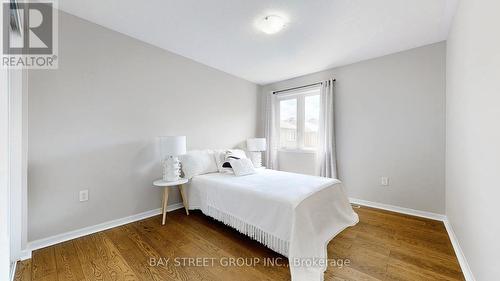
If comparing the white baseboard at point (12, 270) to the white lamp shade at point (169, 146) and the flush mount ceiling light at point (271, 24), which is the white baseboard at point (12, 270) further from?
the flush mount ceiling light at point (271, 24)

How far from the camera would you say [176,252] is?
193 centimetres

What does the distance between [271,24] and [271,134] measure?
246 cm

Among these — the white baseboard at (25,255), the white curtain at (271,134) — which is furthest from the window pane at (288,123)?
the white baseboard at (25,255)

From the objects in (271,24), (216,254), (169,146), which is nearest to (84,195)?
(169,146)

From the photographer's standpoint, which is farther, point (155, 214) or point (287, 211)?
point (155, 214)

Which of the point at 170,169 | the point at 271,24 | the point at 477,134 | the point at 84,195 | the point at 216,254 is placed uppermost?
the point at 271,24

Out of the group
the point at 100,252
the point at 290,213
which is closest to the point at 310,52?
the point at 290,213

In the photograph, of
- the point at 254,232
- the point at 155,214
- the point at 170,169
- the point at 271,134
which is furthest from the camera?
the point at 271,134

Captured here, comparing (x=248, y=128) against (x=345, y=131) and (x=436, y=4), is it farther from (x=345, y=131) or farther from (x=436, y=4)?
(x=436, y=4)

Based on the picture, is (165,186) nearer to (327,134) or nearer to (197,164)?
(197,164)

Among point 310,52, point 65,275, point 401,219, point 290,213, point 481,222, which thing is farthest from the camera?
point 310,52

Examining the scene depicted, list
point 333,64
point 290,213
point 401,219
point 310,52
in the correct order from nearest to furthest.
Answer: point 290,213 < point 401,219 < point 310,52 < point 333,64

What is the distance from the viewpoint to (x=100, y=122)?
2389mm

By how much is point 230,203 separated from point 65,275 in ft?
4.79
